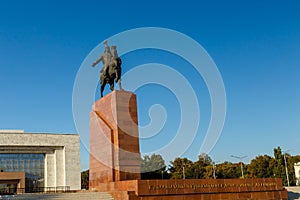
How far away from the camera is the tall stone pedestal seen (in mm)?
17022

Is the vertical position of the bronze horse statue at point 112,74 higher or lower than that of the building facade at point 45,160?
higher

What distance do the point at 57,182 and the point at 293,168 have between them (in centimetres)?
3468

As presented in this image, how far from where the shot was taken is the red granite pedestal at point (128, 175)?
1497 centimetres

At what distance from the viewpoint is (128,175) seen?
17.0 m

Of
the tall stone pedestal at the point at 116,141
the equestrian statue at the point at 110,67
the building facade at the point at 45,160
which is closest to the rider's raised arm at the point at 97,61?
the equestrian statue at the point at 110,67

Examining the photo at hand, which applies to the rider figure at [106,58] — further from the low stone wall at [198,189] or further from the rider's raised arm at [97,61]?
the low stone wall at [198,189]

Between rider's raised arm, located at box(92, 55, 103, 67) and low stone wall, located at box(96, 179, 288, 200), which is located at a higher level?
rider's raised arm, located at box(92, 55, 103, 67)

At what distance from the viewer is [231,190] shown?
16.3 meters

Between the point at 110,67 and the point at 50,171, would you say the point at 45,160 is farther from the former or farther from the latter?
the point at 110,67

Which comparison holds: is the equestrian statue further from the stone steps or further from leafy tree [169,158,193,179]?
leafy tree [169,158,193,179]

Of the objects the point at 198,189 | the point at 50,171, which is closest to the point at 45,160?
the point at 50,171

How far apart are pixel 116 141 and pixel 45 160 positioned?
2811cm

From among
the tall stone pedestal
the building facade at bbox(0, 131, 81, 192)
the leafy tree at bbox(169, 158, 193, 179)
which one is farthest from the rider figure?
the leafy tree at bbox(169, 158, 193, 179)

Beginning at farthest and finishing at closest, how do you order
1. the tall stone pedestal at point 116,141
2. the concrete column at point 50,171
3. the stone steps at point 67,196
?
the concrete column at point 50,171 < the tall stone pedestal at point 116,141 < the stone steps at point 67,196
